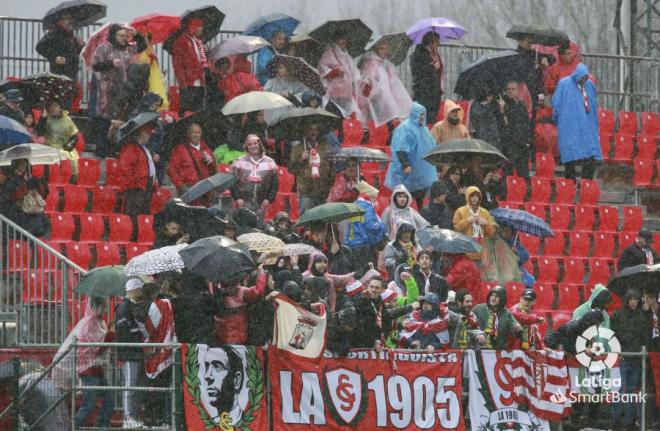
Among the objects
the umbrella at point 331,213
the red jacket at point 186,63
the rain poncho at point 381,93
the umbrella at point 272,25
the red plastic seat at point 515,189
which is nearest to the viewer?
the umbrella at point 331,213

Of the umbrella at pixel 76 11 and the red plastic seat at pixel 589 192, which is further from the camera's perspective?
the red plastic seat at pixel 589 192

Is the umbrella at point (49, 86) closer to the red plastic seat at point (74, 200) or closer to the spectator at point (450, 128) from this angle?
the red plastic seat at point (74, 200)

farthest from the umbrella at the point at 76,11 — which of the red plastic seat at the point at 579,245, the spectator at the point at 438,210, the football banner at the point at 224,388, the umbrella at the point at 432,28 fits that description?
the football banner at the point at 224,388

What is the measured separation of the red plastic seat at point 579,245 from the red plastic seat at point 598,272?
38 cm

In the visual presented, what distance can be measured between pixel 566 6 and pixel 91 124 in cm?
2886

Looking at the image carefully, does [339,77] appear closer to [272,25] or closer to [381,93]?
[381,93]

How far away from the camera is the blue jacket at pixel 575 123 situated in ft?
88.4

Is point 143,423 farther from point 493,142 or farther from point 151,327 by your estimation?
point 493,142

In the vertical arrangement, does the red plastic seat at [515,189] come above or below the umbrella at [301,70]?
below

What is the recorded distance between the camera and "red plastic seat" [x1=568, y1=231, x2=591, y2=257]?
2564 cm

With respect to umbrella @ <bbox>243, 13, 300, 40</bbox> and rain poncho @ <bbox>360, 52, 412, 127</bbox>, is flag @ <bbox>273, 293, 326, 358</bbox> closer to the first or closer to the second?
rain poncho @ <bbox>360, 52, 412, 127</bbox>

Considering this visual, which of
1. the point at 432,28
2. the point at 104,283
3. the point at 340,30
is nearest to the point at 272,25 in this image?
the point at 340,30

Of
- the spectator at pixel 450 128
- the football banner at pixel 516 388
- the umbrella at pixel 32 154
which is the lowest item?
the football banner at pixel 516 388

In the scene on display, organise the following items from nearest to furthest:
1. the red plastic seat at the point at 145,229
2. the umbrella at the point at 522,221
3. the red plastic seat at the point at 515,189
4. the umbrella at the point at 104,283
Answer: the umbrella at the point at 104,283 → the red plastic seat at the point at 145,229 → the umbrella at the point at 522,221 → the red plastic seat at the point at 515,189
